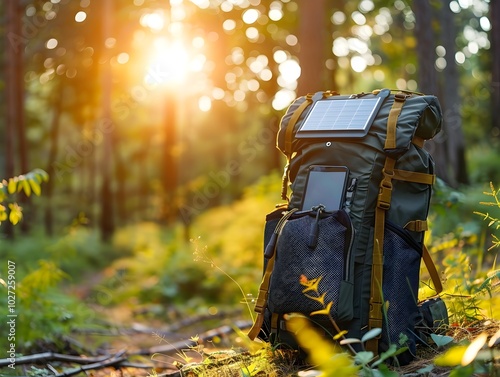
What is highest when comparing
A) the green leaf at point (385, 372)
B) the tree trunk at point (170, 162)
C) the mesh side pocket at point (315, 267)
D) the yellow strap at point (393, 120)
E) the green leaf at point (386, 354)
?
the yellow strap at point (393, 120)

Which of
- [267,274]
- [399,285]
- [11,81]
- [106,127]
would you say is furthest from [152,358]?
[106,127]

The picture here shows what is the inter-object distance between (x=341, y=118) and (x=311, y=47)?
22.7 ft

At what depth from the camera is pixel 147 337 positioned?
26.6 feet

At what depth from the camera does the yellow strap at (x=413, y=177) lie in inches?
140

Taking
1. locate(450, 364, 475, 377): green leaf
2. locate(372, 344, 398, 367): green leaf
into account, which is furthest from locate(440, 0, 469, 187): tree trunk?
locate(450, 364, 475, 377): green leaf

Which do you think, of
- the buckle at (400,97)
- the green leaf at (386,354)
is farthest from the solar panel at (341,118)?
the green leaf at (386,354)

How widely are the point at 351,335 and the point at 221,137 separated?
137ft

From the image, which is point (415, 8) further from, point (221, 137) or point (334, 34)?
point (221, 137)

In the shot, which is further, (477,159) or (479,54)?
(479,54)

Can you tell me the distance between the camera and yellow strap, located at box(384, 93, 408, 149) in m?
3.48

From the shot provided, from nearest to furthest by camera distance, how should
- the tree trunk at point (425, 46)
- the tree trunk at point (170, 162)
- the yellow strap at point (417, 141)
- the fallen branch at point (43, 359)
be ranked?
the yellow strap at point (417, 141) < the fallen branch at point (43, 359) < the tree trunk at point (425, 46) < the tree trunk at point (170, 162)

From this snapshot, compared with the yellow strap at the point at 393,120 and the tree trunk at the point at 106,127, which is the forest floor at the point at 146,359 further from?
the tree trunk at the point at 106,127

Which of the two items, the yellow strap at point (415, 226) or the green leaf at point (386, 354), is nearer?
the green leaf at point (386, 354)

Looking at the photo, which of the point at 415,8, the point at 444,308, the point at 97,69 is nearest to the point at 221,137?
the point at 97,69
